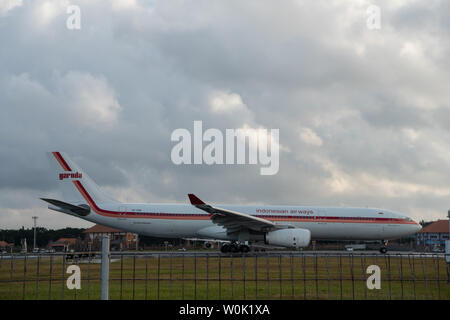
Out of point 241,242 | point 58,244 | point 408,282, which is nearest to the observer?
point 408,282

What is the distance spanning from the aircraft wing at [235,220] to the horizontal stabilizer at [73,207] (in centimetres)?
917

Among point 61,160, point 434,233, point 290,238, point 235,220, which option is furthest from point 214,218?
point 434,233

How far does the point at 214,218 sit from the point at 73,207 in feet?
32.8

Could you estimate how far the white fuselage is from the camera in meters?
33.1

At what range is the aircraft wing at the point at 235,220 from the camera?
95.0 feet

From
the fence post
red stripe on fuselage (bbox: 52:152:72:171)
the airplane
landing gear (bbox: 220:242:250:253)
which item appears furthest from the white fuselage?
the fence post

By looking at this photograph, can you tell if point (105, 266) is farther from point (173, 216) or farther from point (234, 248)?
point (173, 216)

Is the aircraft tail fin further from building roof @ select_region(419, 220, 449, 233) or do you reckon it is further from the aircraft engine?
building roof @ select_region(419, 220, 449, 233)

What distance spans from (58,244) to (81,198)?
66218 mm

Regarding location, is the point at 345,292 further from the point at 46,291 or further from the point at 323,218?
the point at 323,218

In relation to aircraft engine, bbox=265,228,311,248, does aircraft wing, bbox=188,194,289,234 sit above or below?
above

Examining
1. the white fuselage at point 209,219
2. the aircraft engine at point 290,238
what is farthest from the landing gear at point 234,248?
the aircraft engine at point 290,238
